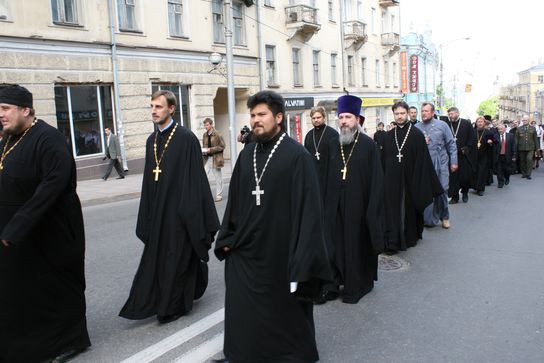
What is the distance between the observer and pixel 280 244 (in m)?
3.76

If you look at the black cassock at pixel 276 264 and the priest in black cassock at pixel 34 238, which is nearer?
the black cassock at pixel 276 264

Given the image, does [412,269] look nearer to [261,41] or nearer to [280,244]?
[280,244]

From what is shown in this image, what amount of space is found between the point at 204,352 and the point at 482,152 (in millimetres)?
12110

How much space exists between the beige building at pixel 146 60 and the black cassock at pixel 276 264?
571 inches

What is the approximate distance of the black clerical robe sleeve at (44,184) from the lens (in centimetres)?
383

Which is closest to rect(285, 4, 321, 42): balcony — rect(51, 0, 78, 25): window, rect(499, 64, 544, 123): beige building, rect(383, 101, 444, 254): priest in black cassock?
rect(51, 0, 78, 25): window

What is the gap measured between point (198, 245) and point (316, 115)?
4.23m

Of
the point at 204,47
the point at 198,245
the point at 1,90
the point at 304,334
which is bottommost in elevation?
the point at 304,334

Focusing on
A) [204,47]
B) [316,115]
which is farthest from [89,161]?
[316,115]

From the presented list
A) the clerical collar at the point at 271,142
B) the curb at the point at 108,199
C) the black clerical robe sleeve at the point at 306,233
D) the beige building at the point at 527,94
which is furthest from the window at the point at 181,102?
the beige building at the point at 527,94

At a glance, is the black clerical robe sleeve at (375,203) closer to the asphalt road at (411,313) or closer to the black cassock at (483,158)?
the asphalt road at (411,313)

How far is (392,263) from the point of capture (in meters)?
7.11

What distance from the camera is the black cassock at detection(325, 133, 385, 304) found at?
561cm

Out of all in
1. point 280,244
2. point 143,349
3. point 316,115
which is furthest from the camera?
point 316,115
